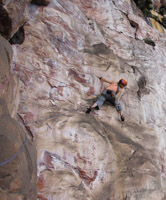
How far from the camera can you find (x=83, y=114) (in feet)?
18.7

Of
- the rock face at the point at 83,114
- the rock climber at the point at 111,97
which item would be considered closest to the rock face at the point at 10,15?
the rock face at the point at 83,114

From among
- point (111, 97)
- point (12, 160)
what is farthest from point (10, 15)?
point (111, 97)

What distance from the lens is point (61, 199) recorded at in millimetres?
3938

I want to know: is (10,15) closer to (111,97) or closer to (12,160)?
(12,160)

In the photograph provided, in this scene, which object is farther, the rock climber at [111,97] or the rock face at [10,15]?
the rock climber at [111,97]

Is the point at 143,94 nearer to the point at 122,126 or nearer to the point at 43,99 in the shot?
the point at 122,126

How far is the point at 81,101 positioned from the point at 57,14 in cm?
321

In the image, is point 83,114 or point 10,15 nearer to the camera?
point 10,15

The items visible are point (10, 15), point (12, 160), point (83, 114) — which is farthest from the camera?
point (83, 114)

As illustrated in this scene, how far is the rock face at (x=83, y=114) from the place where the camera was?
4.49 metres

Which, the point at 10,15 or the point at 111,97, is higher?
the point at 10,15

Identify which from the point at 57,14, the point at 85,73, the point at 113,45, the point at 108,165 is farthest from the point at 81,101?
the point at 113,45

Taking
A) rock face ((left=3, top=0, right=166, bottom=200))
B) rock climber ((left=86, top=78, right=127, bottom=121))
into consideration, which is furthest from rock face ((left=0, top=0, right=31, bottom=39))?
rock climber ((left=86, top=78, right=127, bottom=121))

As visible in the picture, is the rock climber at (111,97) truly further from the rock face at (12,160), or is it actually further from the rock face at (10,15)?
the rock face at (10,15)
